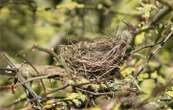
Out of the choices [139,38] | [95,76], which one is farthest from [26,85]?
[139,38]

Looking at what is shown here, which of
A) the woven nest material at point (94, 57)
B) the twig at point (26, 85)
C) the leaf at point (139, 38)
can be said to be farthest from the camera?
the leaf at point (139, 38)

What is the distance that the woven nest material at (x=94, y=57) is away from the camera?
368 cm

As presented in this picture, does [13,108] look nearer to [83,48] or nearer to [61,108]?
[61,108]

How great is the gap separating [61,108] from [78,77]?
28 cm

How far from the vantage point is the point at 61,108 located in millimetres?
3189

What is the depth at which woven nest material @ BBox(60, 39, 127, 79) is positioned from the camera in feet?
12.1

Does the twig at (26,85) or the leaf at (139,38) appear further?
the leaf at (139,38)

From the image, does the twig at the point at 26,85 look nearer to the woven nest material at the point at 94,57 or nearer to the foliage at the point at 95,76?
the foliage at the point at 95,76

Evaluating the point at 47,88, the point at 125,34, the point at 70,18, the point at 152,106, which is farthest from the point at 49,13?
the point at 152,106

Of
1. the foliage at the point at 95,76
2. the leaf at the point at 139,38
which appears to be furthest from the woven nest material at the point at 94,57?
the leaf at the point at 139,38

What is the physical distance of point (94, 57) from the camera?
13.1 ft

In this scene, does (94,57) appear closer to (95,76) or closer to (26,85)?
(95,76)

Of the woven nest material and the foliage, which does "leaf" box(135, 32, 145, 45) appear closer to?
the foliage

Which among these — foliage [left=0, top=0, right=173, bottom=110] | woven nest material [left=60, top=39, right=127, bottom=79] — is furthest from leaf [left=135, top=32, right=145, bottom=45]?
woven nest material [left=60, top=39, right=127, bottom=79]
